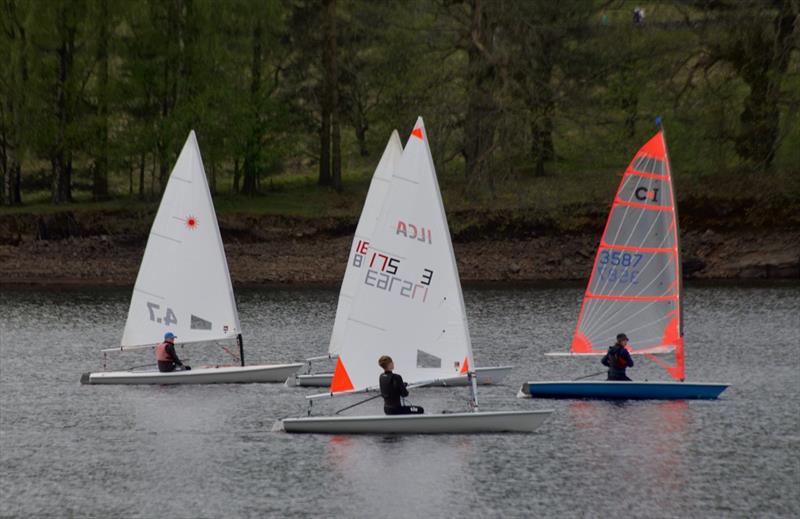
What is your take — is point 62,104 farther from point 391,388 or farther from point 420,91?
point 391,388

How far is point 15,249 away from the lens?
72.2m

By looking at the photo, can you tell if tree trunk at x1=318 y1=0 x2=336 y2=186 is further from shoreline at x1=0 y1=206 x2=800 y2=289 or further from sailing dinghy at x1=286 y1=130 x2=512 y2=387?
sailing dinghy at x1=286 y1=130 x2=512 y2=387

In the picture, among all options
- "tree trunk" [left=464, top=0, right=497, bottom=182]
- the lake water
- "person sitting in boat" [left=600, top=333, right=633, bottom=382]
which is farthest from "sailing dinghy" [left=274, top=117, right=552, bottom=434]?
"tree trunk" [left=464, top=0, right=497, bottom=182]

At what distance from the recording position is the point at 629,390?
117ft

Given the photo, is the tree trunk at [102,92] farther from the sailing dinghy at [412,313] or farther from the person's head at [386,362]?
the person's head at [386,362]

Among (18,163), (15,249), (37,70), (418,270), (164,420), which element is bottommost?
(164,420)

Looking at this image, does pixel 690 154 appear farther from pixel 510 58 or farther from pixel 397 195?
pixel 397 195

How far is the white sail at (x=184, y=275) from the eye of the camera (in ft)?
133

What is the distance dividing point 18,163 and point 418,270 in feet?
161

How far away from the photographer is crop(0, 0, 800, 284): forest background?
67625 mm

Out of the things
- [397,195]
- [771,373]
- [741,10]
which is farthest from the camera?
[741,10]

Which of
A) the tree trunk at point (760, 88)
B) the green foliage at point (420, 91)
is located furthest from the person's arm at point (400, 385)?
the green foliage at point (420, 91)

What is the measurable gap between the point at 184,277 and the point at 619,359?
1312 cm

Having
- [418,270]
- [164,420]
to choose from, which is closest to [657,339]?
[418,270]
